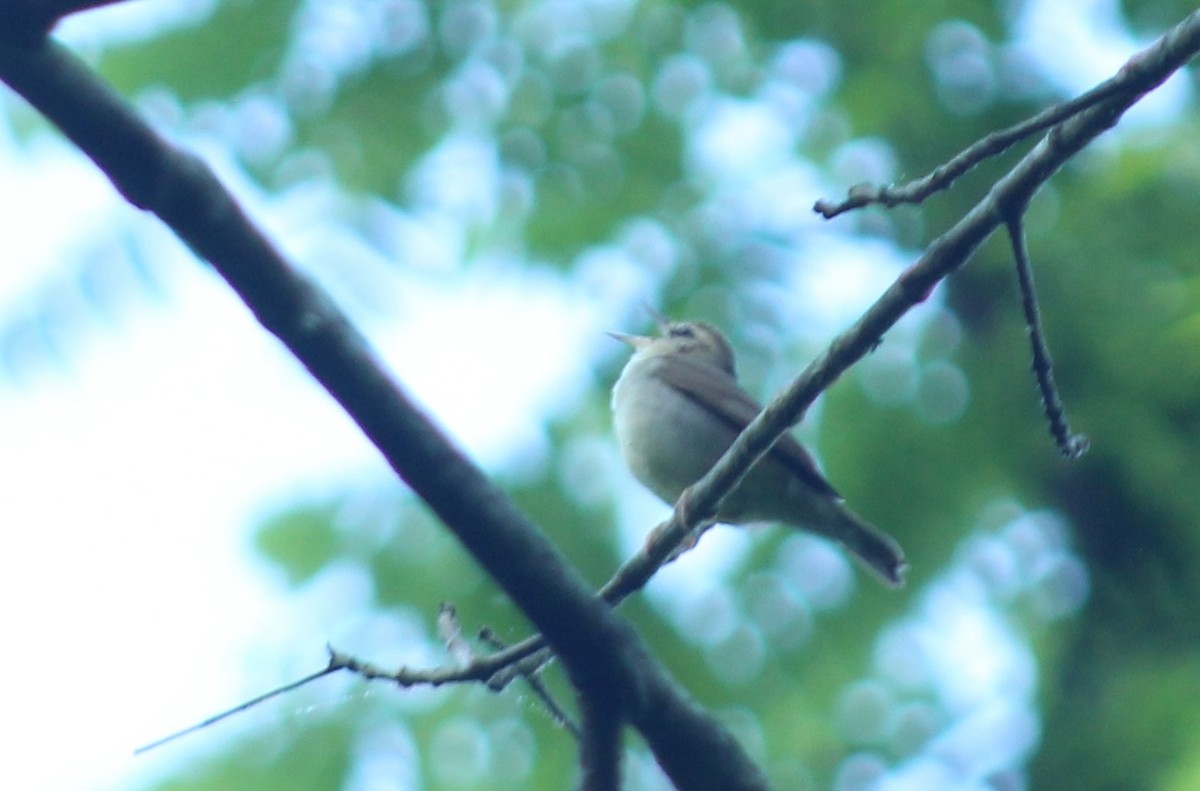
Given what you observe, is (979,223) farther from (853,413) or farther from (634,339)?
(634,339)

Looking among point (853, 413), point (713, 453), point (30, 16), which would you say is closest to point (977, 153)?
point (30, 16)

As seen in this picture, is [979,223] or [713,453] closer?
[979,223]

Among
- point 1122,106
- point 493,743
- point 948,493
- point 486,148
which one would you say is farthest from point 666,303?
point 1122,106

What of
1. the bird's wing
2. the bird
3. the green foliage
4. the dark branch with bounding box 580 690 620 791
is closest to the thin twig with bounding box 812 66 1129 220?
the dark branch with bounding box 580 690 620 791

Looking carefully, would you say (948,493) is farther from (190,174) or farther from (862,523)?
(190,174)

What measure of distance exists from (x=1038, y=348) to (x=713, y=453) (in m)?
3.12

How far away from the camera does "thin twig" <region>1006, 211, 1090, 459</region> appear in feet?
9.56

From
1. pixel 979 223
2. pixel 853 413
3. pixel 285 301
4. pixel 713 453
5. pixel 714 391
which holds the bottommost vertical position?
pixel 979 223

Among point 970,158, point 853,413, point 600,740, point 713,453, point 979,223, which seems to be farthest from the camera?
point 853,413

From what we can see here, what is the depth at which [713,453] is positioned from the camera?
6.12 meters

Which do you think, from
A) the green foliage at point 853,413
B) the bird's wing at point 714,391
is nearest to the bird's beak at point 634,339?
the green foliage at point 853,413

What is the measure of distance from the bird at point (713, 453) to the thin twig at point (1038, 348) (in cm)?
214

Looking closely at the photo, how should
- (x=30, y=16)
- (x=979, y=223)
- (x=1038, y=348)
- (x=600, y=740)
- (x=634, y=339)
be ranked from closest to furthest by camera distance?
(x=30, y=16) → (x=600, y=740) → (x=979, y=223) → (x=1038, y=348) → (x=634, y=339)

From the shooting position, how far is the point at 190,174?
199 centimetres
